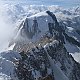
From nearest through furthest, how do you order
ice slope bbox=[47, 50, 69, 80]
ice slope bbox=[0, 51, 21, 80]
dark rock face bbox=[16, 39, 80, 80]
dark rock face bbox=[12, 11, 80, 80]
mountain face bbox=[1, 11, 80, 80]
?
ice slope bbox=[0, 51, 21, 80], dark rock face bbox=[16, 39, 80, 80], mountain face bbox=[1, 11, 80, 80], dark rock face bbox=[12, 11, 80, 80], ice slope bbox=[47, 50, 69, 80]

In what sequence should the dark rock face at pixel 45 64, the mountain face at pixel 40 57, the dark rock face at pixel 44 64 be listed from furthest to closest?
the dark rock face at pixel 45 64
the mountain face at pixel 40 57
the dark rock face at pixel 44 64

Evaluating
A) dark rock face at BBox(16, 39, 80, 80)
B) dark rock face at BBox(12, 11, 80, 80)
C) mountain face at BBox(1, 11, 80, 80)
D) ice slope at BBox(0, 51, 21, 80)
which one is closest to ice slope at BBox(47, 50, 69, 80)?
mountain face at BBox(1, 11, 80, 80)

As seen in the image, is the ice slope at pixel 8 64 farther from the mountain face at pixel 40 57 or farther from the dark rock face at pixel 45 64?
the dark rock face at pixel 45 64

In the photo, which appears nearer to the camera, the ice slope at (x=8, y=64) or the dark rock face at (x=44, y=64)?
the ice slope at (x=8, y=64)

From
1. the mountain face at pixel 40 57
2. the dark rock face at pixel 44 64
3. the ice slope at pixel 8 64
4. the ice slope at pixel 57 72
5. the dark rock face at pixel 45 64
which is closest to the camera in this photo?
the ice slope at pixel 8 64

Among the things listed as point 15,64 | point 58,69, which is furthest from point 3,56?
point 58,69

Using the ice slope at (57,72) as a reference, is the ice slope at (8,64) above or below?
above

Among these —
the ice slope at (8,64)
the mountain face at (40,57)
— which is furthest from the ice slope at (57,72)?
the ice slope at (8,64)

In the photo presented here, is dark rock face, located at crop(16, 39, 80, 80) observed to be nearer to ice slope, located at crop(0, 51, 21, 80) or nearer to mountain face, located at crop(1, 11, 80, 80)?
mountain face, located at crop(1, 11, 80, 80)

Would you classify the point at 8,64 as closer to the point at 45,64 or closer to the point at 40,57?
the point at 40,57
